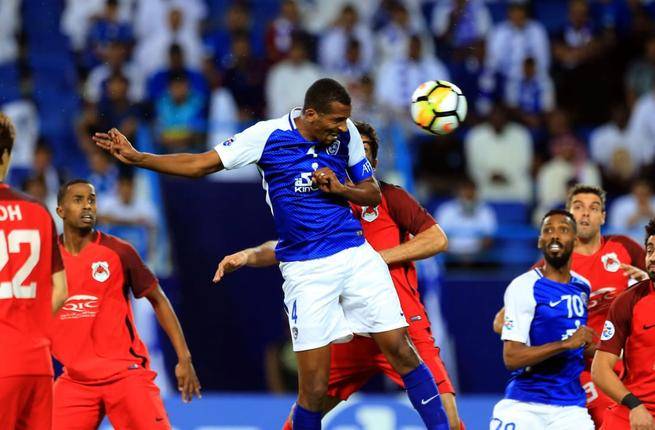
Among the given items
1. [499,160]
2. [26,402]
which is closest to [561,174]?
[499,160]

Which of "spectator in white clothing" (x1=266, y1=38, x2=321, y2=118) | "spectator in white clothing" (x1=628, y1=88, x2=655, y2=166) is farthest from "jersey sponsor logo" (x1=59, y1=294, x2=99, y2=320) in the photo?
"spectator in white clothing" (x1=628, y1=88, x2=655, y2=166)

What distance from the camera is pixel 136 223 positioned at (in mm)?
13102

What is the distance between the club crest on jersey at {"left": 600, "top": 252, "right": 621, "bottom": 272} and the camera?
8682 mm

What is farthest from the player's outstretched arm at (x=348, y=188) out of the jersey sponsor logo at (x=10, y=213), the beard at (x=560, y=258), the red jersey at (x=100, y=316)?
the jersey sponsor logo at (x=10, y=213)

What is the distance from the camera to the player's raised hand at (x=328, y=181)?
290 inches

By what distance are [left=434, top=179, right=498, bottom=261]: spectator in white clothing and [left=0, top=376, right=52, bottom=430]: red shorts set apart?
745cm

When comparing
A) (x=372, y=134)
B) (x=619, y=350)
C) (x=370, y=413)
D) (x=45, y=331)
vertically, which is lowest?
(x=370, y=413)

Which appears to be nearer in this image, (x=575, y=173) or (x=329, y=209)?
(x=329, y=209)

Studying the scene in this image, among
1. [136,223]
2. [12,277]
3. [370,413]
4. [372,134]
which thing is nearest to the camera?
[12,277]

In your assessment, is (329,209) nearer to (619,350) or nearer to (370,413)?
(619,350)

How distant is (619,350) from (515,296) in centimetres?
72

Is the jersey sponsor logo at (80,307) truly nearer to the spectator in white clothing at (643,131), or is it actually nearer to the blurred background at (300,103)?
the blurred background at (300,103)

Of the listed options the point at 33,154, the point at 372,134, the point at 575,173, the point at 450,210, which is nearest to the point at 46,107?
the point at 33,154

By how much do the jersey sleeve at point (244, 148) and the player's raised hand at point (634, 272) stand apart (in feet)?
8.58
